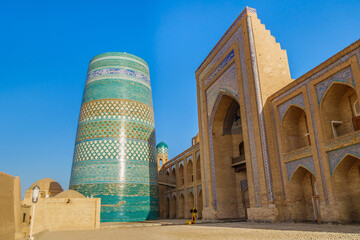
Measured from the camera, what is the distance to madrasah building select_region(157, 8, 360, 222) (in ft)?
24.2

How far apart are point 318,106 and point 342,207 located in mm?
2656

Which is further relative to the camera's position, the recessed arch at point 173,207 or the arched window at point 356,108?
the recessed arch at point 173,207

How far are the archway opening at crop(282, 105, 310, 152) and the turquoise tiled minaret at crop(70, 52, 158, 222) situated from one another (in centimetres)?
857

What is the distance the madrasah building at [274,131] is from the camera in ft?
24.2

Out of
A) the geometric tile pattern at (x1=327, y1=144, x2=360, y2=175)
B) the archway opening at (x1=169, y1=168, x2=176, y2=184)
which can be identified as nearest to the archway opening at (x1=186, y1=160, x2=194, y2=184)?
the archway opening at (x1=169, y1=168, x2=176, y2=184)

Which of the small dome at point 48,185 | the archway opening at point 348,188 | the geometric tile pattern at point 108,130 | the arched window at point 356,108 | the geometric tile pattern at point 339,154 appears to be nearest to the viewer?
the geometric tile pattern at point 339,154

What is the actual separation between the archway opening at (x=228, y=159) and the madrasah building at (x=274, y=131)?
0.14 ft

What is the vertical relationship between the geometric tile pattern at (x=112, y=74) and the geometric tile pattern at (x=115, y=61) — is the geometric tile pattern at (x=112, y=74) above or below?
below

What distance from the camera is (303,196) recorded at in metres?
8.88

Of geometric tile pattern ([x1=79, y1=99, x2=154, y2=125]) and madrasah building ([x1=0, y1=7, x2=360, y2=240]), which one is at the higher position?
geometric tile pattern ([x1=79, y1=99, x2=154, y2=125])

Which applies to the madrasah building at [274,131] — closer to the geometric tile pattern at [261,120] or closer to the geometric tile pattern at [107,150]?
the geometric tile pattern at [261,120]

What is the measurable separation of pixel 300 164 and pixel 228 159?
5.01 metres

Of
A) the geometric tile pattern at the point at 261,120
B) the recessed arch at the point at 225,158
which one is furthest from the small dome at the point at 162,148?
the geometric tile pattern at the point at 261,120

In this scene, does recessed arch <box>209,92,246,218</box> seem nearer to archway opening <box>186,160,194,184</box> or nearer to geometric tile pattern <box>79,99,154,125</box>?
geometric tile pattern <box>79,99,154,125</box>
